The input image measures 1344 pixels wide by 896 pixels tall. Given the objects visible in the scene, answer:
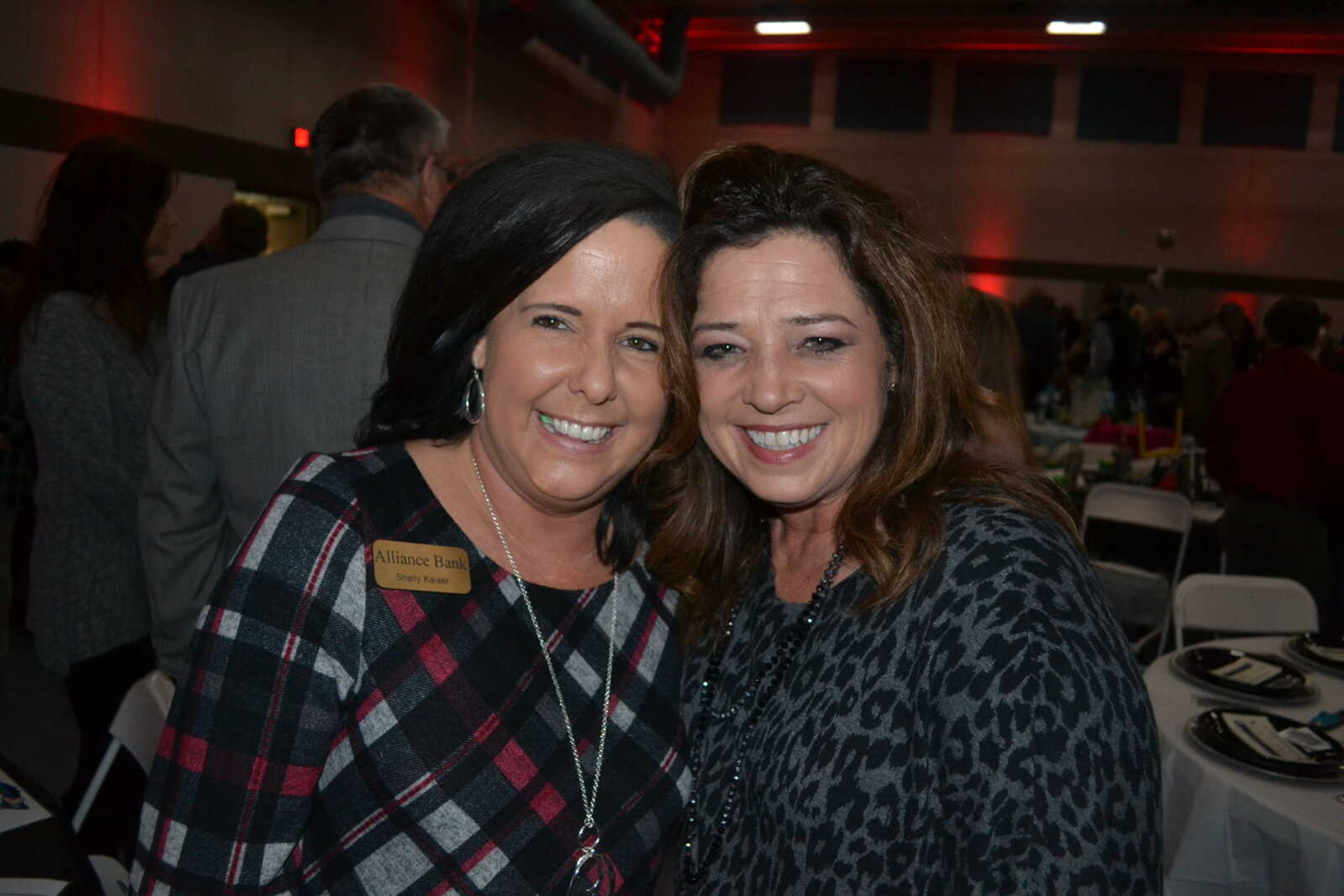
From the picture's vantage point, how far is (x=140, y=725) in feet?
6.62

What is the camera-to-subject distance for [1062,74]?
13.0 metres

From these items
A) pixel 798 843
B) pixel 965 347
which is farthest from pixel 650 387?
pixel 798 843

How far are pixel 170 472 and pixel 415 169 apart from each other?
904mm

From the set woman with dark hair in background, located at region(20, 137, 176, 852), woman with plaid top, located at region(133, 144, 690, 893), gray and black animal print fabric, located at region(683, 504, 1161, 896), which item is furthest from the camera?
woman with dark hair in background, located at region(20, 137, 176, 852)

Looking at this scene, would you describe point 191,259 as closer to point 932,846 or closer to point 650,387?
point 650,387

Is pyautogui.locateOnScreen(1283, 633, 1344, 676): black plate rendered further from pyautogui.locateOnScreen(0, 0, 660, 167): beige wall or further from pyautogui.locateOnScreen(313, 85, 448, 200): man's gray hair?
pyautogui.locateOnScreen(0, 0, 660, 167): beige wall

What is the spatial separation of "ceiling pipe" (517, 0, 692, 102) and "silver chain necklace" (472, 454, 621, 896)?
27.2ft

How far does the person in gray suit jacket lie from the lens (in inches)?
86.9

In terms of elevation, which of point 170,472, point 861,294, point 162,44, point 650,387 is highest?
point 162,44

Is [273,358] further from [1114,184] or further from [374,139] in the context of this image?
[1114,184]

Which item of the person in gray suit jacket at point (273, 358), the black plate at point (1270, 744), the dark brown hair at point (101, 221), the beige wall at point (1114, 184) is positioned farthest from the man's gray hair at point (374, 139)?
the beige wall at point (1114, 184)

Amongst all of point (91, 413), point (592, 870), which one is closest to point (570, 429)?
point (592, 870)

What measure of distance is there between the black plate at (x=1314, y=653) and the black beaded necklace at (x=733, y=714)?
2.15m

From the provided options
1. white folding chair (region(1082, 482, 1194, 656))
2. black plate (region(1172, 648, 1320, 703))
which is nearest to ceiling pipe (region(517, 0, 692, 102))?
white folding chair (region(1082, 482, 1194, 656))
